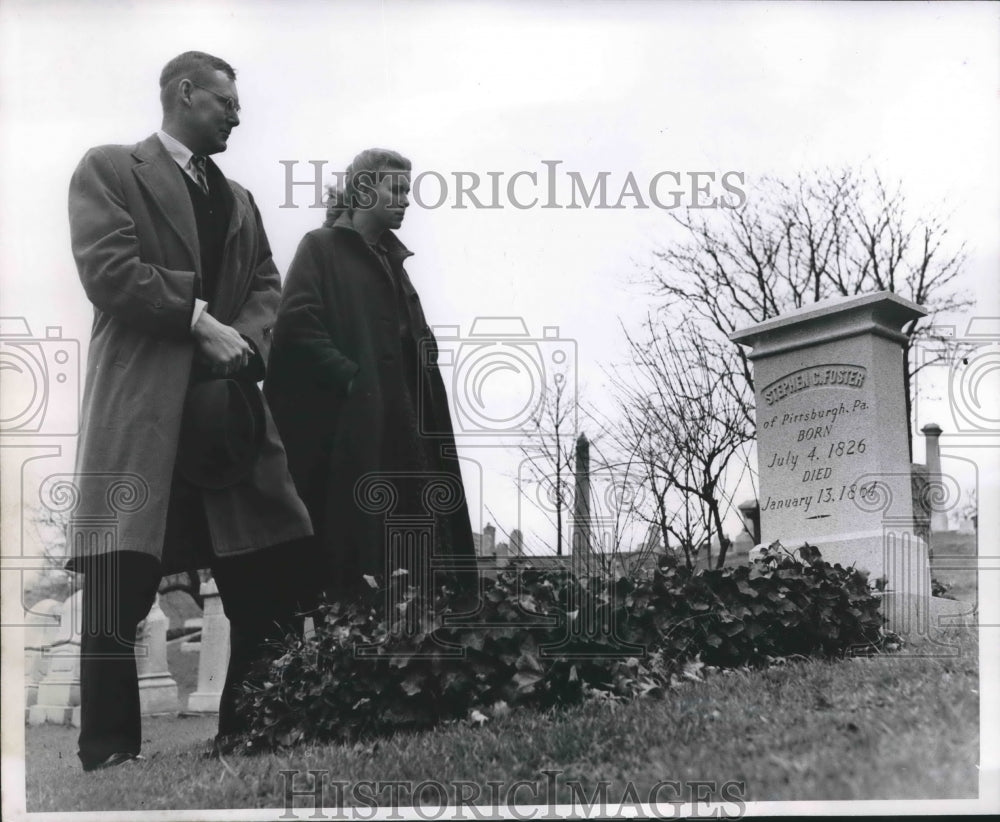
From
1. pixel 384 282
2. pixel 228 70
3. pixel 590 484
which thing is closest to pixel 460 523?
pixel 590 484

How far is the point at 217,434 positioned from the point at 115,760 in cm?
157

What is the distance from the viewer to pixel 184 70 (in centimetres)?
582

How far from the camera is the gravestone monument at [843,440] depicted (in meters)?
6.27

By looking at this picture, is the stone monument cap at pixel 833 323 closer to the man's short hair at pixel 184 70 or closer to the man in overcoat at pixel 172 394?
the man in overcoat at pixel 172 394

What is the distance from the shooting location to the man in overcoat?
549 centimetres

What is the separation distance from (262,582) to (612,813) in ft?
6.80

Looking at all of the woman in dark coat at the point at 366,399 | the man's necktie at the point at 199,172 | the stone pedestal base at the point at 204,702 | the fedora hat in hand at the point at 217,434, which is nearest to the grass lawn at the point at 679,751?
the stone pedestal base at the point at 204,702

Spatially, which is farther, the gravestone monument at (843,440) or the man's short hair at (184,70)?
the gravestone monument at (843,440)

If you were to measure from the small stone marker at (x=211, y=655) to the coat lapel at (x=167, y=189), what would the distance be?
182 centimetres

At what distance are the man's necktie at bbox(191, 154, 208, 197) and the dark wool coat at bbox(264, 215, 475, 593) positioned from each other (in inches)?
22.4

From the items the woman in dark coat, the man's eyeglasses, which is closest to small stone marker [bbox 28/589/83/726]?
the woman in dark coat

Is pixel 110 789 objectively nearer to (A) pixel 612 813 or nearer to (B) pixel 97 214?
(A) pixel 612 813

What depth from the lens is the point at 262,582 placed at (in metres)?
5.79

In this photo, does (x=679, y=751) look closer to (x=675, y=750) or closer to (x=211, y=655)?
(x=675, y=750)
